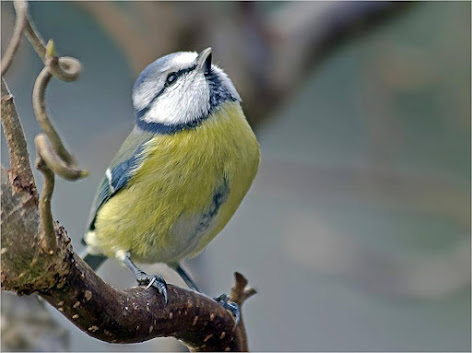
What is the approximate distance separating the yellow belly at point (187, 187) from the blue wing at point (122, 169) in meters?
0.02

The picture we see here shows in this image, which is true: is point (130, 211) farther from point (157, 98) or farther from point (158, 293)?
point (158, 293)

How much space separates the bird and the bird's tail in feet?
0.36

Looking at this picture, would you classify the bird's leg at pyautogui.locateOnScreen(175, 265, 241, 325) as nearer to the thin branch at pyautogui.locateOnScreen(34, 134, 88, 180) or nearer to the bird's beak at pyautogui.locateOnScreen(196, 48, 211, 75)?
the bird's beak at pyautogui.locateOnScreen(196, 48, 211, 75)

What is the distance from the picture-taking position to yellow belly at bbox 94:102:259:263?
4.12ft

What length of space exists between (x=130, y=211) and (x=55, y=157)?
2.31 ft

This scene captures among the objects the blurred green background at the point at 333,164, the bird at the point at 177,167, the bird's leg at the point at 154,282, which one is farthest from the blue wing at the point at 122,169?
the blurred green background at the point at 333,164

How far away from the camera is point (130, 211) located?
51.8 inches

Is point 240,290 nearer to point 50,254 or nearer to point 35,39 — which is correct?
point 50,254

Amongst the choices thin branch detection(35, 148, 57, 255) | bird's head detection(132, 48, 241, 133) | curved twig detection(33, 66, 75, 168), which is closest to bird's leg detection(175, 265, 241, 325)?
bird's head detection(132, 48, 241, 133)

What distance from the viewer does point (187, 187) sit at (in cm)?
125

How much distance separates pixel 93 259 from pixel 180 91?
410 mm

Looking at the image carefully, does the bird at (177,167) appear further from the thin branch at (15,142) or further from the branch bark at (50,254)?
the thin branch at (15,142)

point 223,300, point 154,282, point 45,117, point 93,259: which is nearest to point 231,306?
point 223,300

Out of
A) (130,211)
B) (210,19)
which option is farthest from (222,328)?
(210,19)
